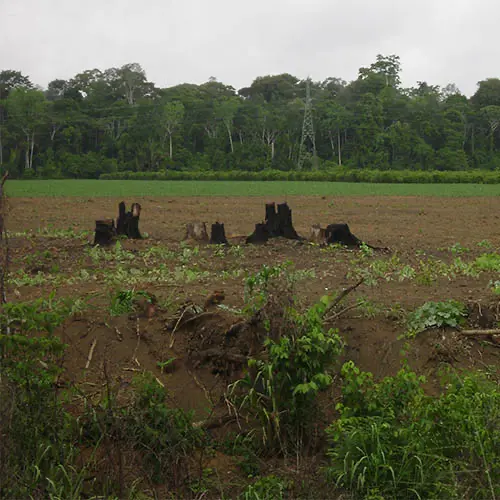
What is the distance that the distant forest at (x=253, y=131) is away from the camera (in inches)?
2425

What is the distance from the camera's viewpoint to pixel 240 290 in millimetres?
7164

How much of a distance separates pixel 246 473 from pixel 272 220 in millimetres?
Answer: 5862

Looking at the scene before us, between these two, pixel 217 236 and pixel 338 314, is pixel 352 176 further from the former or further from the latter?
pixel 338 314

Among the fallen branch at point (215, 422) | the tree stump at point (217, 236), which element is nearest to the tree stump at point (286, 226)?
the tree stump at point (217, 236)

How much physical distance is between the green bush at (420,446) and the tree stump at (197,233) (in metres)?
6.07

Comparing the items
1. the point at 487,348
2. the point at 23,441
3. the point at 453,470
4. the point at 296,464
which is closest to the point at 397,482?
the point at 453,470

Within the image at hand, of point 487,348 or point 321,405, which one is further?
point 487,348

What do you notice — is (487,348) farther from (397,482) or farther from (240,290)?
(240,290)

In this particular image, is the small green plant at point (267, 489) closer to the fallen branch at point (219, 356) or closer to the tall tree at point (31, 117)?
the fallen branch at point (219, 356)

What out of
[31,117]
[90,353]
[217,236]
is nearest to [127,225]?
[217,236]

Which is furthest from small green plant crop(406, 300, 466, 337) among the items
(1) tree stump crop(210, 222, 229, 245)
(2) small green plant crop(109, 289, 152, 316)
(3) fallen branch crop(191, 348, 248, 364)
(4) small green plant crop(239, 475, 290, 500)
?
(1) tree stump crop(210, 222, 229, 245)

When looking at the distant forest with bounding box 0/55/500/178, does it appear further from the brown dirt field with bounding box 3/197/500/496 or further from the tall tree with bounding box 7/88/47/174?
the brown dirt field with bounding box 3/197/500/496

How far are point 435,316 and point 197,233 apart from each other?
5.18 m

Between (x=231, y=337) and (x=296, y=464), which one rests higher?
(x=231, y=337)
